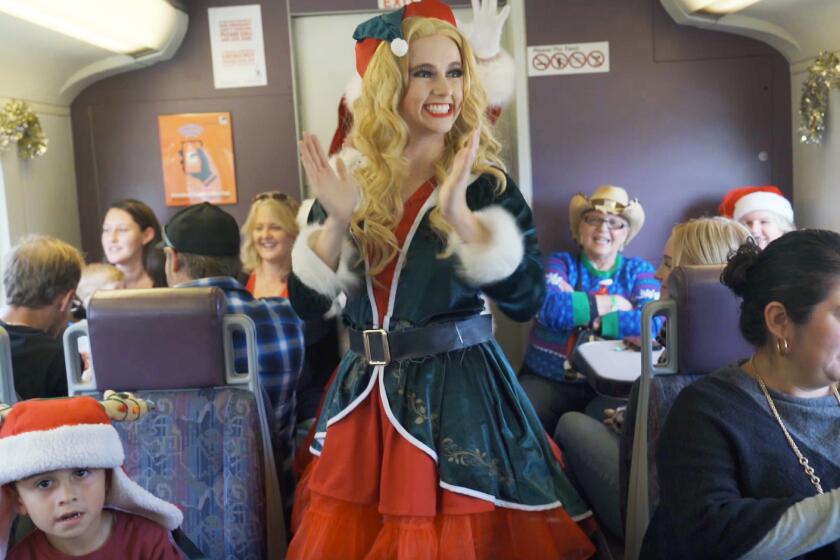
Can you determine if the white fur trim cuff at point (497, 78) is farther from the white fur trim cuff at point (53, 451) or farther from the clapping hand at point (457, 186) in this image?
the white fur trim cuff at point (53, 451)

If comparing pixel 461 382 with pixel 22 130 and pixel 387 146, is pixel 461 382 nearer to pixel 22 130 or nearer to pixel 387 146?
pixel 387 146

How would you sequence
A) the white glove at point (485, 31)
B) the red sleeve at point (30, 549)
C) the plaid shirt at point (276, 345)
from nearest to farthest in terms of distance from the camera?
the red sleeve at point (30, 549), the white glove at point (485, 31), the plaid shirt at point (276, 345)

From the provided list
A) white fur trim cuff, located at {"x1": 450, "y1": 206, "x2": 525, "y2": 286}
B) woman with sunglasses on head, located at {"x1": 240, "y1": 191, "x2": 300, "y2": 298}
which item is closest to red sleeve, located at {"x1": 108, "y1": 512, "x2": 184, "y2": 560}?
white fur trim cuff, located at {"x1": 450, "y1": 206, "x2": 525, "y2": 286}

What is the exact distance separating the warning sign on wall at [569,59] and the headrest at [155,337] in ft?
9.35

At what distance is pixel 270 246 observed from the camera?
373 cm

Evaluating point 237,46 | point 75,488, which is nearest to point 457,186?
point 75,488

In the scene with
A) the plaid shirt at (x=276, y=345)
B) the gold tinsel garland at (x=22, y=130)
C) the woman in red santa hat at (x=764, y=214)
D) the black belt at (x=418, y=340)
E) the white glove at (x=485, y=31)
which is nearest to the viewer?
the black belt at (x=418, y=340)

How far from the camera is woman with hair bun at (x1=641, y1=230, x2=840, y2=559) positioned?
4.72 feet

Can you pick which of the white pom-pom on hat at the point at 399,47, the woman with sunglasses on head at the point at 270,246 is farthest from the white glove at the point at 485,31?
the woman with sunglasses on head at the point at 270,246

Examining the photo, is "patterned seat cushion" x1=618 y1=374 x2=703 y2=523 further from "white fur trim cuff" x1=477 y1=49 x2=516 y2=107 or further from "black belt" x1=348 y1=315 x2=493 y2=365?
"white fur trim cuff" x1=477 y1=49 x2=516 y2=107

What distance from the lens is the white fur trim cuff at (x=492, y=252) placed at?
1676mm

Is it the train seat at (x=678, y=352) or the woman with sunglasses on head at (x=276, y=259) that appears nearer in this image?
the train seat at (x=678, y=352)

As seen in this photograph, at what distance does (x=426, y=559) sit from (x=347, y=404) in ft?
1.26

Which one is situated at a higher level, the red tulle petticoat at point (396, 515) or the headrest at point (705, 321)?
the headrest at point (705, 321)
